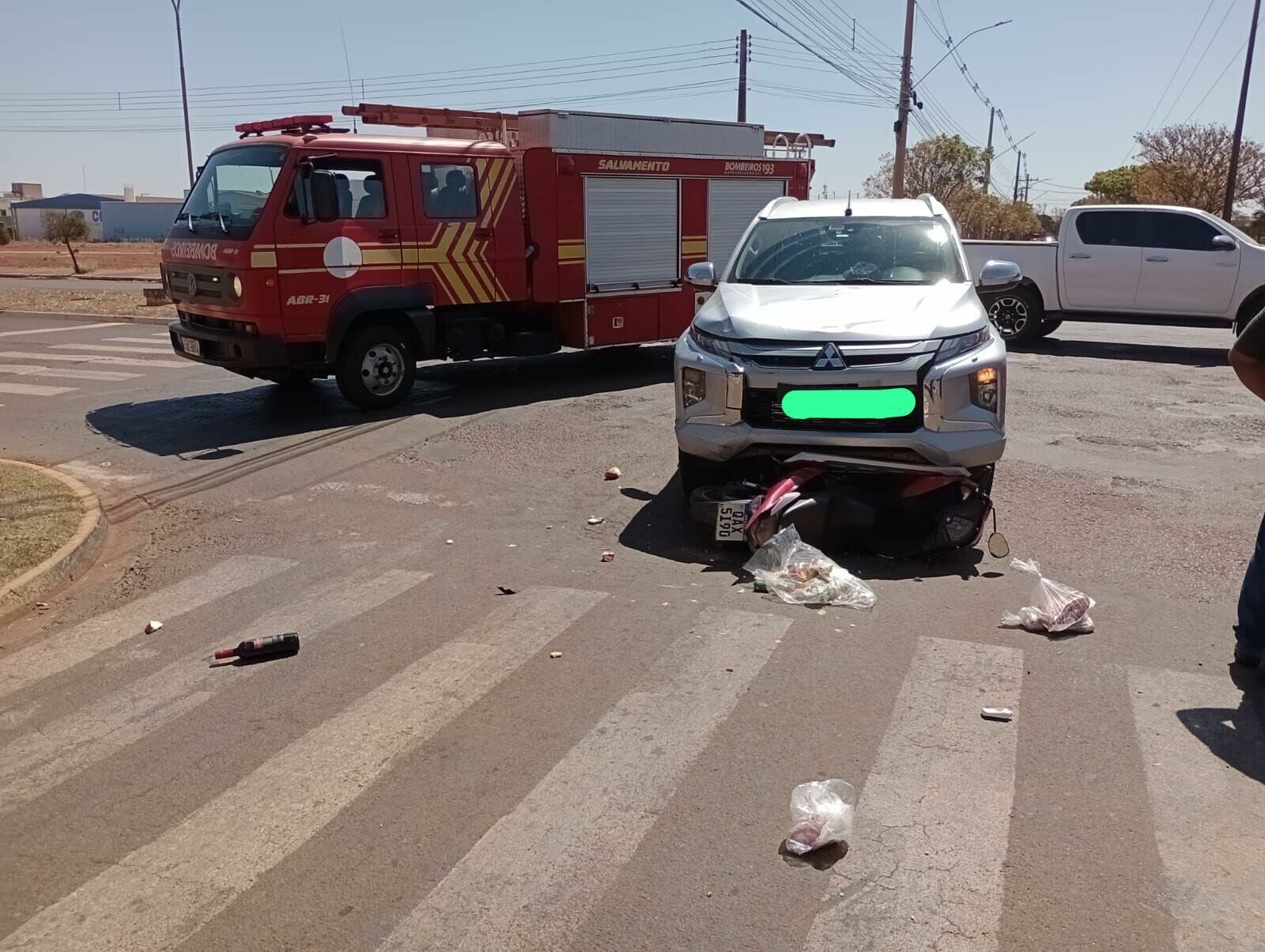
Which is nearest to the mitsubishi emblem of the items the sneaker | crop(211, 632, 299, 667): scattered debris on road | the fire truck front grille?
the sneaker

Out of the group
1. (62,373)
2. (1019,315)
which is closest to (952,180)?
(1019,315)

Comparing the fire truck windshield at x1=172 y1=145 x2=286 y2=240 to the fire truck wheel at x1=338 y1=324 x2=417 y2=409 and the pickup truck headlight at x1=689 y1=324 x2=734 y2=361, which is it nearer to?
the fire truck wheel at x1=338 y1=324 x2=417 y2=409

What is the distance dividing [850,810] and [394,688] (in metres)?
2.05

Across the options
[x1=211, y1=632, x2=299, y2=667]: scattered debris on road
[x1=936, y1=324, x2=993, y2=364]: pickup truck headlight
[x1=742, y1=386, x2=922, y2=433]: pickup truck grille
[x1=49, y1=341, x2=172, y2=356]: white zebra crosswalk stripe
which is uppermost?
[x1=936, y1=324, x2=993, y2=364]: pickup truck headlight

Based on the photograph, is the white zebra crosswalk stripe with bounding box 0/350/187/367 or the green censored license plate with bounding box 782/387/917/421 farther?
the white zebra crosswalk stripe with bounding box 0/350/187/367

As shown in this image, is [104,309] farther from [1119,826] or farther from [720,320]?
[1119,826]

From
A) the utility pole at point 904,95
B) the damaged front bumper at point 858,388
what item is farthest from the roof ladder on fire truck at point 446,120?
the utility pole at point 904,95

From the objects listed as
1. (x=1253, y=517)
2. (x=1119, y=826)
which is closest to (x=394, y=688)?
(x=1119, y=826)

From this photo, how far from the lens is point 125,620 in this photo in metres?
5.59

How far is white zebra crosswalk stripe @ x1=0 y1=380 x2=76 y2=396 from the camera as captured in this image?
1216cm

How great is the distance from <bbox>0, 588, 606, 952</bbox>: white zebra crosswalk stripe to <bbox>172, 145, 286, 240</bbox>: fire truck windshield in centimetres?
639

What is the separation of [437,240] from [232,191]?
2.00 metres

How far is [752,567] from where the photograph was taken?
5922 millimetres

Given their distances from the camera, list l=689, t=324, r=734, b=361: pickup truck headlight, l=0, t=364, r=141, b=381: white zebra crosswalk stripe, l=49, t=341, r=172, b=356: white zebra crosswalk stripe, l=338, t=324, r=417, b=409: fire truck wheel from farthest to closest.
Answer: l=49, t=341, r=172, b=356: white zebra crosswalk stripe → l=0, t=364, r=141, b=381: white zebra crosswalk stripe → l=338, t=324, r=417, b=409: fire truck wheel → l=689, t=324, r=734, b=361: pickup truck headlight
